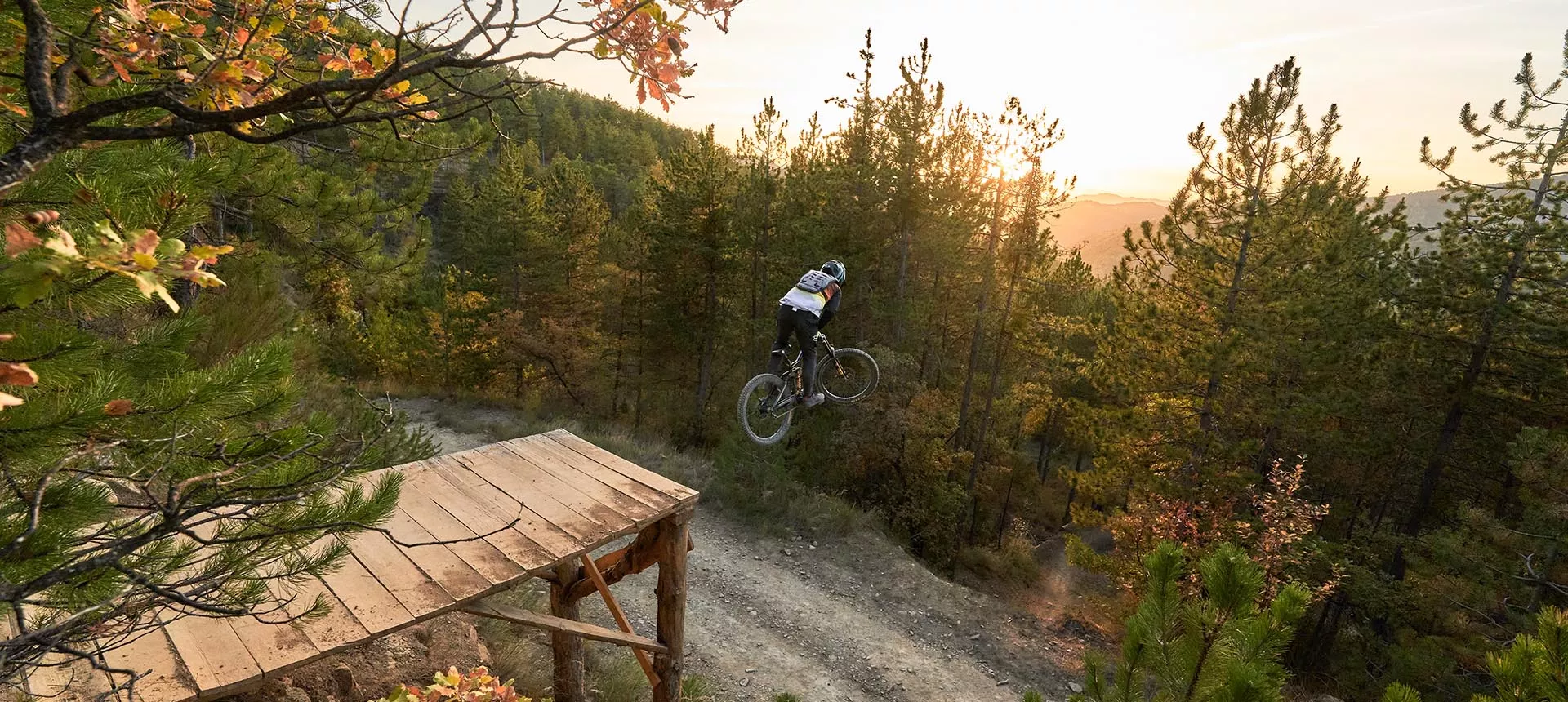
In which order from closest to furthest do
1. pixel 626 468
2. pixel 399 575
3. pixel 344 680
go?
pixel 399 575 → pixel 344 680 → pixel 626 468

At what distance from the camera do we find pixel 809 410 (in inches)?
685

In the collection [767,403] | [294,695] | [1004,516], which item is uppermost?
[767,403]

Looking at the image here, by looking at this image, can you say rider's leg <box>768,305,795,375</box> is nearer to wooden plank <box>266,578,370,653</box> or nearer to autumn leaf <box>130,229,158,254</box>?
wooden plank <box>266,578,370,653</box>

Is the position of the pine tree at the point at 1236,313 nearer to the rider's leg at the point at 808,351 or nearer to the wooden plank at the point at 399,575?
the rider's leg at the point at 808,351

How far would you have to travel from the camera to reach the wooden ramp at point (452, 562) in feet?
9.14

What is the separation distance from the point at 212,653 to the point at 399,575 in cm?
81

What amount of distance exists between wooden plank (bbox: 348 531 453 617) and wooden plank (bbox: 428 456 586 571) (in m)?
0.46

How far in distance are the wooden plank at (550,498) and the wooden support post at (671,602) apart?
745mm

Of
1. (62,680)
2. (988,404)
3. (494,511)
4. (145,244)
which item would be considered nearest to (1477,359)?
(988,404)

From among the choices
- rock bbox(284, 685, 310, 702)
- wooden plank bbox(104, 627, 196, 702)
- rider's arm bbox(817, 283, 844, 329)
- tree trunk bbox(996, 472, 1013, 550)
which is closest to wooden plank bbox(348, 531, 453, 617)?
wooden plank bbox(104, 627, 196, 702)

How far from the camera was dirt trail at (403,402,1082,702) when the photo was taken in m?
9.12

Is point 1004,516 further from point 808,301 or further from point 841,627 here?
point 808,301

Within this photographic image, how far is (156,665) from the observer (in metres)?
2.76

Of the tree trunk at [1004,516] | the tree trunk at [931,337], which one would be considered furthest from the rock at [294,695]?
the tree trunk at [1004,516]
